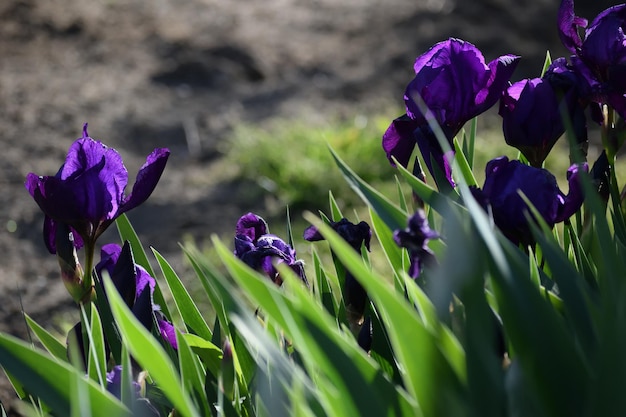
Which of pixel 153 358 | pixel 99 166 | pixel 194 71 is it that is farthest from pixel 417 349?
pixel 194 71

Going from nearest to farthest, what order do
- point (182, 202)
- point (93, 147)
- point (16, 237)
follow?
1. point (93, 147)
2. point (16, 237)
3. point (182, 202)

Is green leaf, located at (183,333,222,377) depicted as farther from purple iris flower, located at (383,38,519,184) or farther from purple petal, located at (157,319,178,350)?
purple iris flower, located at (383,38,519,184)

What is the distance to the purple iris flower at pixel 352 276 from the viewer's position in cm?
99

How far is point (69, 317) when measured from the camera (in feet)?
8.15

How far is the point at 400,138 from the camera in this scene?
41.8 inches

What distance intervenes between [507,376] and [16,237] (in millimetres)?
2695

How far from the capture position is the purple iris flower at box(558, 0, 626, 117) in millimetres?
1006

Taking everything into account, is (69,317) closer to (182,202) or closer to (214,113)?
(182,202)

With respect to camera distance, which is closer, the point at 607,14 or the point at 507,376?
the point at 507,376

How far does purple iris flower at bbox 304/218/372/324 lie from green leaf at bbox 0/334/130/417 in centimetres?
36

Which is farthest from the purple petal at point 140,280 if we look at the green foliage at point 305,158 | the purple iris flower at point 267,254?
the green foliage at point 305,158

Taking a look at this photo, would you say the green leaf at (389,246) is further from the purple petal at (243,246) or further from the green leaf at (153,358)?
the green leaf at (153,358)

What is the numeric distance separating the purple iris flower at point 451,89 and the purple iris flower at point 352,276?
0.11 m

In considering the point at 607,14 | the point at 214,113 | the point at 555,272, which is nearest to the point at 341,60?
the point at 214,113
